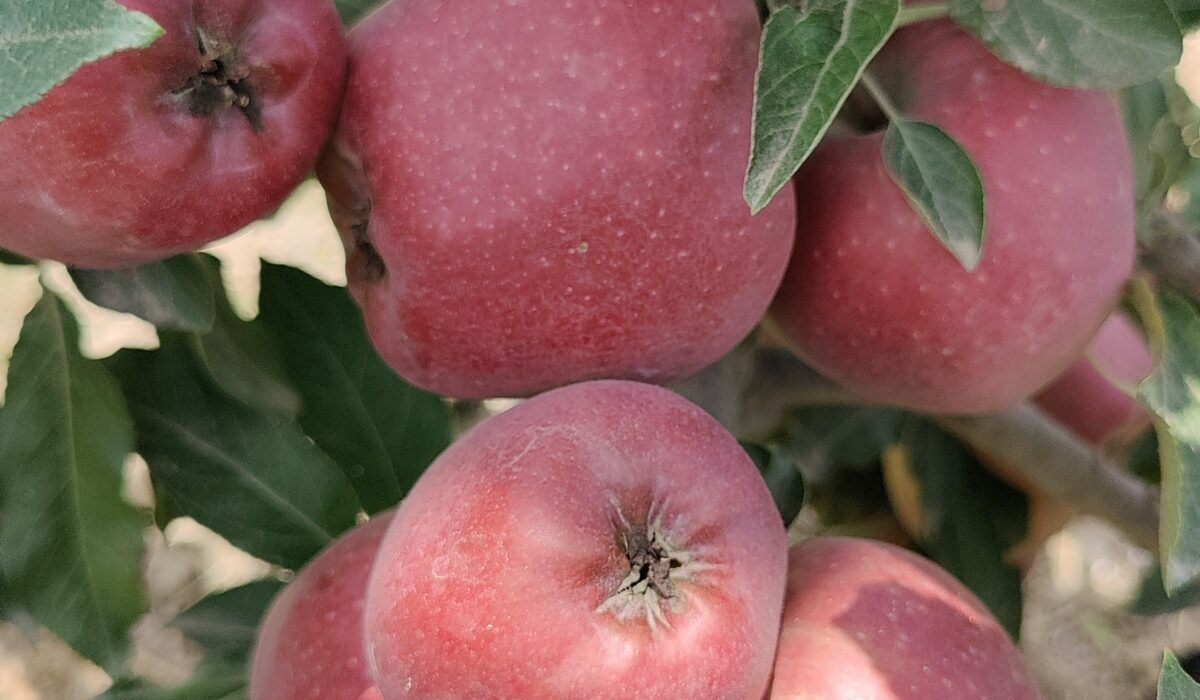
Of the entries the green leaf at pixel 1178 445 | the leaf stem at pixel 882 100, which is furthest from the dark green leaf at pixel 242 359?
the green leaf at pixel 1178 445

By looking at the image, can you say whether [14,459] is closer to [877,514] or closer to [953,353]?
[953,353]

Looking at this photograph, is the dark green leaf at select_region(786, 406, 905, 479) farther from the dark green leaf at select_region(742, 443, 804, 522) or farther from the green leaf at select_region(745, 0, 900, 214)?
the green leaf at select_region(745, 0, 900, 214)

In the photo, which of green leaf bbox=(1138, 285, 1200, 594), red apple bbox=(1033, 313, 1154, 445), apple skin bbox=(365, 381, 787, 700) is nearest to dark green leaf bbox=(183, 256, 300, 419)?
apple skin bbox=(365, 381, 787, 700)

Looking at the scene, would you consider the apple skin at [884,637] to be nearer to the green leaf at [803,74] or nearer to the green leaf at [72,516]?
the green leaf at [803,74]

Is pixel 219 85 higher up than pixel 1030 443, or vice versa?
pixel 219 85

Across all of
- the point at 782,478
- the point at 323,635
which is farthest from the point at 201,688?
the point at 782,478

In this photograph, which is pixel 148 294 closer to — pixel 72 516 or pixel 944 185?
pixel 72 516
